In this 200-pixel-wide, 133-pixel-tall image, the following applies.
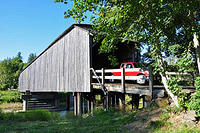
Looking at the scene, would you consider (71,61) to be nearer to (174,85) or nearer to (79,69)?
(79,69)

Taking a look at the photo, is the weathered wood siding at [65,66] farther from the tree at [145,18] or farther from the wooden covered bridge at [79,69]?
the tree at [145,18]

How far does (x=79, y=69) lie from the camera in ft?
44.9

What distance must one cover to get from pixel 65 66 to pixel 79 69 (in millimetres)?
2545

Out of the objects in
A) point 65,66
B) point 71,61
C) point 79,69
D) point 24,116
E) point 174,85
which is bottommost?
point 24,116

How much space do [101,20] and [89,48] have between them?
19.7 ft

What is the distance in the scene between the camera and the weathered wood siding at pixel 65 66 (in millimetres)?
13234

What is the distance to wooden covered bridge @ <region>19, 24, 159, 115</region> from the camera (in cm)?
1111

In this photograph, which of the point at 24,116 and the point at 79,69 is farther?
the point at 79,69

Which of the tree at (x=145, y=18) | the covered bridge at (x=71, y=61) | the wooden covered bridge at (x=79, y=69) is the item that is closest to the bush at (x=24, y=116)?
the wooden covered bridge at (x=79, y=69)

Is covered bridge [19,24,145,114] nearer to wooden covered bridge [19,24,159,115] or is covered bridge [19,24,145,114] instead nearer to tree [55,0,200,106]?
wooden covered bridge [19,24,159,115]

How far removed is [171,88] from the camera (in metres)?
6.00

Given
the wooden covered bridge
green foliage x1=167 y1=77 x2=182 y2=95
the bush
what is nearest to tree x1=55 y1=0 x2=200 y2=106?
green foliage x1=167 y1=77 x2=182 y2=95

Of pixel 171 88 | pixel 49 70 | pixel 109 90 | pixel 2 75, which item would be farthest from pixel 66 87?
pixel 2 75

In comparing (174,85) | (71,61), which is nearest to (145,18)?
(174,85)
